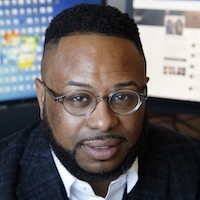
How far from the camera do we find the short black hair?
0.73 metres

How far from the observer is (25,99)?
1.04 metres

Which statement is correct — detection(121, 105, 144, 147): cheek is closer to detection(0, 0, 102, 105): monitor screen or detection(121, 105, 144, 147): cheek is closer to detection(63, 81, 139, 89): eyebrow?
detection(63, 81, 139, 89): eyebrow

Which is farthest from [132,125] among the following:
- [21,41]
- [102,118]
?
[21,41]

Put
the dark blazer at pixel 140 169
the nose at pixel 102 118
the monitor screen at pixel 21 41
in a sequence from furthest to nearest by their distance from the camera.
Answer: the monitor screen at pixel 21 41 < the dark blazer at pixel 140 169 < the nose at pixel 102 118

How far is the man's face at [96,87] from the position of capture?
71 cm

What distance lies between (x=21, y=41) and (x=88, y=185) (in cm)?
36

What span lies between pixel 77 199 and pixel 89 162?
4.4 inches

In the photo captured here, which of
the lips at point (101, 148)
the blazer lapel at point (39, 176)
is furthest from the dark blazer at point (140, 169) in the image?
the lips at point (101, 148)

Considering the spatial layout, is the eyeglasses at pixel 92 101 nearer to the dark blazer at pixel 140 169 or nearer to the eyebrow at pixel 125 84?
the eyebrow at pixel 125 84

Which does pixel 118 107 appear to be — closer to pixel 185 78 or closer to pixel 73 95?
pixel 73 95

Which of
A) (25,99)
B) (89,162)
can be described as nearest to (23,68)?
(25,99)

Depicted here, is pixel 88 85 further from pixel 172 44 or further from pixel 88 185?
pixel 172 44

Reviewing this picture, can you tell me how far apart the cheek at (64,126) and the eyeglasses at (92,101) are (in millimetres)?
11

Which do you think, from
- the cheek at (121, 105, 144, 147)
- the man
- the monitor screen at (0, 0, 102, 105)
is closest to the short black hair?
the man
